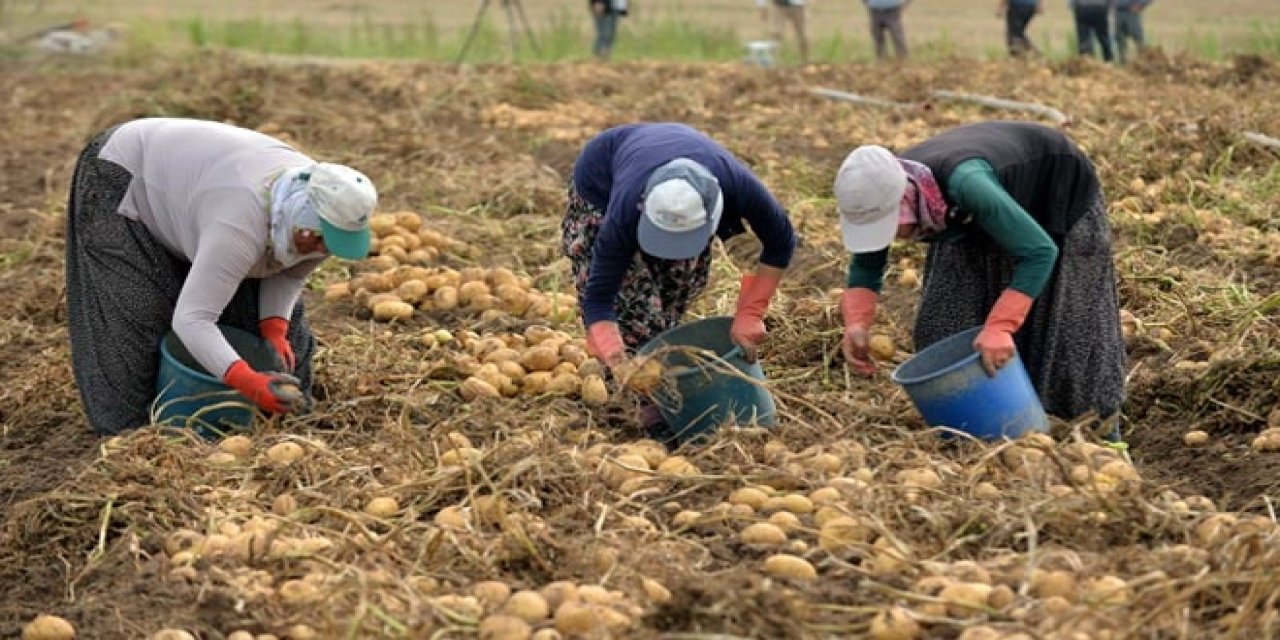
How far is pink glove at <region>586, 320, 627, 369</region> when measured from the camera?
435cm

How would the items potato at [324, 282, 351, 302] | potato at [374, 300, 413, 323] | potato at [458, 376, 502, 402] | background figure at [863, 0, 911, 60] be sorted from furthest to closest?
background figure at [863, 0, 911, 60], potato at [324, 282, 351, 302], potato at [374, 300, 413, 323], potato at [458, 376, 502, 402]

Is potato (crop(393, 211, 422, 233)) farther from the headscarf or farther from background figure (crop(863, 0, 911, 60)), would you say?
background figure (crop(863, 0, 911, 60))

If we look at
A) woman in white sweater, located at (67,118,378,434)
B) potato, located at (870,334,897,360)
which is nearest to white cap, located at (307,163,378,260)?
woman in white sweater, located at (67,118,378,434)

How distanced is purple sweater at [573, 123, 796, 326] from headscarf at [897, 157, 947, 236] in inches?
13.5

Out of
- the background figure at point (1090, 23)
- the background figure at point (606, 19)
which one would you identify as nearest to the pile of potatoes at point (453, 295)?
the background figure at point (1090, 23)

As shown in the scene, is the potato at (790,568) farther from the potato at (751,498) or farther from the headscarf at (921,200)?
the headscarf at (921,200)

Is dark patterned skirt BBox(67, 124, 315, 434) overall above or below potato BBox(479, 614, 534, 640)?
above

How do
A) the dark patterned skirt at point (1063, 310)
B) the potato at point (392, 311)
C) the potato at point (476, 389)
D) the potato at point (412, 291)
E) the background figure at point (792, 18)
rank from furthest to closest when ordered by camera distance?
the background figure at point (792, 18) < the potato at point (412, 291) < the potato at point (392, 311) < the potato at point (476, 389) < the dark patterned skirt at point (1063, 310)

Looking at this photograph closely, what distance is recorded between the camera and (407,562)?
3691mm

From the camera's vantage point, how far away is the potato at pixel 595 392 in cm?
492

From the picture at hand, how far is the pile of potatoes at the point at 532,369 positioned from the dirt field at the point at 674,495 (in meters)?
0.04

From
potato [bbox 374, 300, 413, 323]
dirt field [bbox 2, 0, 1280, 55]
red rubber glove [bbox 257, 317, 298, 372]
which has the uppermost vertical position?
red rubber glove [bbox 257, 317, 298, 372]

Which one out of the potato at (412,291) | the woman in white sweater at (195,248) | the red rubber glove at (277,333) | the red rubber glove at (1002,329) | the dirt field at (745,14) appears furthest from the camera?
the dirt field at (745,14)

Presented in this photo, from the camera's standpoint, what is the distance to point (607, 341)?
436 cm
